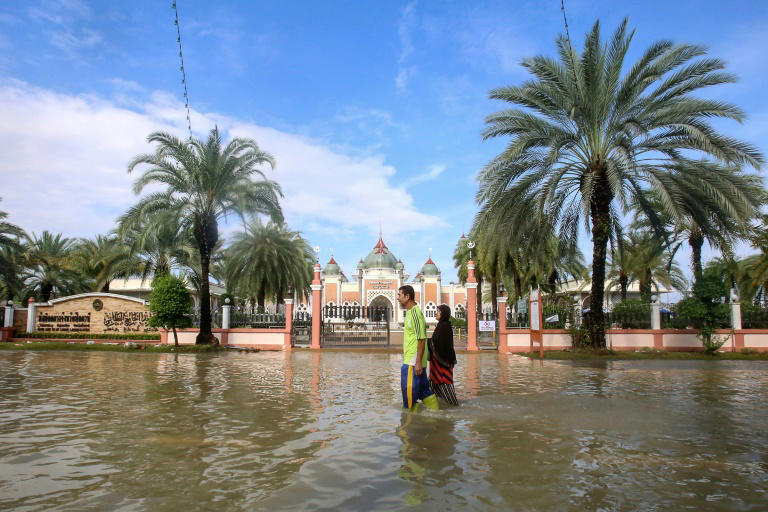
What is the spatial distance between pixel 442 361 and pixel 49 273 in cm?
3112

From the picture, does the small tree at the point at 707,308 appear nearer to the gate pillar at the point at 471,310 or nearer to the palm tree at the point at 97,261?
the gate pillar at the point at 471,310

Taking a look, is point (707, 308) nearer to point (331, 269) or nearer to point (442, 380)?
point (442, 380)

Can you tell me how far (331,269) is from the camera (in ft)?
190

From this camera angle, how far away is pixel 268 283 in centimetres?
2995

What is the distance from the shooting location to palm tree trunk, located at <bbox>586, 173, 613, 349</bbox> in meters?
15.8

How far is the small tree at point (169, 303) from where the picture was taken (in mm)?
19734

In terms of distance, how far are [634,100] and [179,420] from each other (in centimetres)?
1452

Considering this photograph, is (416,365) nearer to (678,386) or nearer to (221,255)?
(678,386)

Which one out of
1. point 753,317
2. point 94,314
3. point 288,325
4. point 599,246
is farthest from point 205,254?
point 753,317

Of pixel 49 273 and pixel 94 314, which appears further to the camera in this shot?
pixel 49 273

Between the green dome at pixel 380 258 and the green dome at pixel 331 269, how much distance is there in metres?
3.19

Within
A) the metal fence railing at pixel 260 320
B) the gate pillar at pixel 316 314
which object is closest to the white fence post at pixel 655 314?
the gate pillar at pixel 316 314

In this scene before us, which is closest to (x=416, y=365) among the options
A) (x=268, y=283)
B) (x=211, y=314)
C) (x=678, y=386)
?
(x=678, y=386)

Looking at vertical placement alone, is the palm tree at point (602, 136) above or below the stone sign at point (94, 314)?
above
